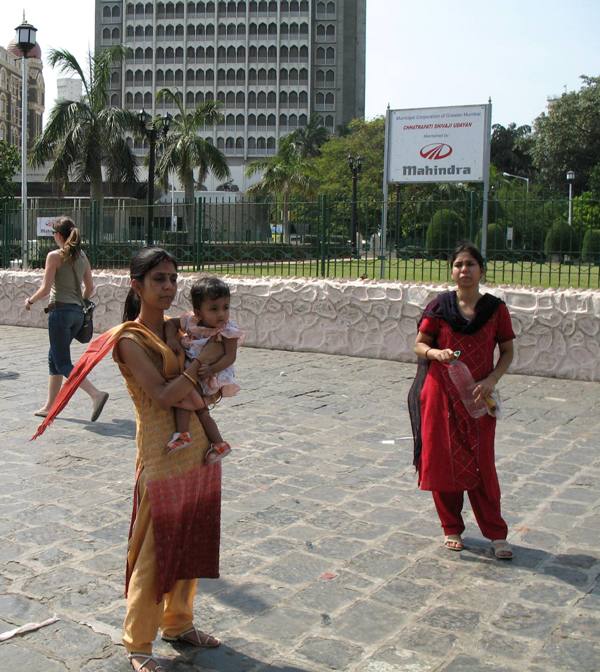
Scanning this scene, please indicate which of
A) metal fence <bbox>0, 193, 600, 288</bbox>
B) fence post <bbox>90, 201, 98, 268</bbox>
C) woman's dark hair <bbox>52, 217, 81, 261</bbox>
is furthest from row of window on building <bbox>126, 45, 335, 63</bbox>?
woman's dark hair <bbox>52, 217, 81, 261</bbox>

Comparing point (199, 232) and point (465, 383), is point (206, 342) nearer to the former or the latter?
point (465, 383)

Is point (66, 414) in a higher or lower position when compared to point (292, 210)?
lower

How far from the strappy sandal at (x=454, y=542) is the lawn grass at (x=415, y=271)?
642cm

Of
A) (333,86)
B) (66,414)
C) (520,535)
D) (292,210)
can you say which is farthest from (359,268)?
(333,86)

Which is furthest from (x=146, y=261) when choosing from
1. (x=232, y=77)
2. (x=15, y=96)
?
(x=15, y=96)

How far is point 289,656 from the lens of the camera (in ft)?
11.7

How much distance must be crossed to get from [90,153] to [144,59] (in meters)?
72.1

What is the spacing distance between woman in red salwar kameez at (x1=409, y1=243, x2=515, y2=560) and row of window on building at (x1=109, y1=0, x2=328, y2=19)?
10113 centimetres

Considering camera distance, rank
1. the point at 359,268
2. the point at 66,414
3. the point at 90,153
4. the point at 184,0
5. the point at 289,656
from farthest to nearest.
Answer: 1. the point at 184,0
2. the point at 90,153
3. the point at 359,268
4. the point at 66,414
5. the point at 289,656

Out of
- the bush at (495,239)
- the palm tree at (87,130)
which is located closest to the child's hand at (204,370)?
the bush at (495,239)

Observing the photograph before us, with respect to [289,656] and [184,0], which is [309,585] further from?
[184,0]

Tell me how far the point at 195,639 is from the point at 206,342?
125 centimetres

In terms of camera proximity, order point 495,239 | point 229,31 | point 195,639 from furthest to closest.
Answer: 1. point 229,31
2. point 495,239
3. point 195,639

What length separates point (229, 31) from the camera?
101000 mm
